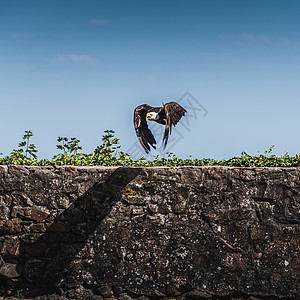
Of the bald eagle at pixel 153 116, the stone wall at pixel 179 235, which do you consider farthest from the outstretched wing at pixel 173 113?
the stone wall at pixel 179 235

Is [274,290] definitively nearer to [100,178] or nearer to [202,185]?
[202,185]

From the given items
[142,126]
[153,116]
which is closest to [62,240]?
[142,126]

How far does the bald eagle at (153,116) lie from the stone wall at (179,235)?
0.87m

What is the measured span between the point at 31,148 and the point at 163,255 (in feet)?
11.4

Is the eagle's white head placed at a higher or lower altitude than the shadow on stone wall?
higher

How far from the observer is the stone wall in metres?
5.52

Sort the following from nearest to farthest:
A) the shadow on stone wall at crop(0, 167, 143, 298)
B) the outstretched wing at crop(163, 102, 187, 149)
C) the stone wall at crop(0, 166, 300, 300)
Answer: the outstretched wing at crop(163, 102, 187, 149) < the stone wall at crop(0, 166, 300, 300) < the shadow on stone wall at crop(0, 167, 143, 298)

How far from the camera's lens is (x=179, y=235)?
18.1 feet

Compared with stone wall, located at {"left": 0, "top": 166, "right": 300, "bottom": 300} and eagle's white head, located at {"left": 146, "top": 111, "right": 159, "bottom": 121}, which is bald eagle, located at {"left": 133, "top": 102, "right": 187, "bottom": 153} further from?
stone wall, located at {"left": 0, "top": 166, "right": 300, "bottom": 300}

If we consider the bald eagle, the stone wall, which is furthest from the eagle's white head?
the stone wall

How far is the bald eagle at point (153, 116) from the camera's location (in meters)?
4.77

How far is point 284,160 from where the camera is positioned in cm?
605

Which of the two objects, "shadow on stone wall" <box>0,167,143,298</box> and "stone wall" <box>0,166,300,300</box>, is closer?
"stone wall" <box>0,166,300,300</box>

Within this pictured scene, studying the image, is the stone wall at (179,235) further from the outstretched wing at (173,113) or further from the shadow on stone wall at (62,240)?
the outstretched wing at (173,113)
